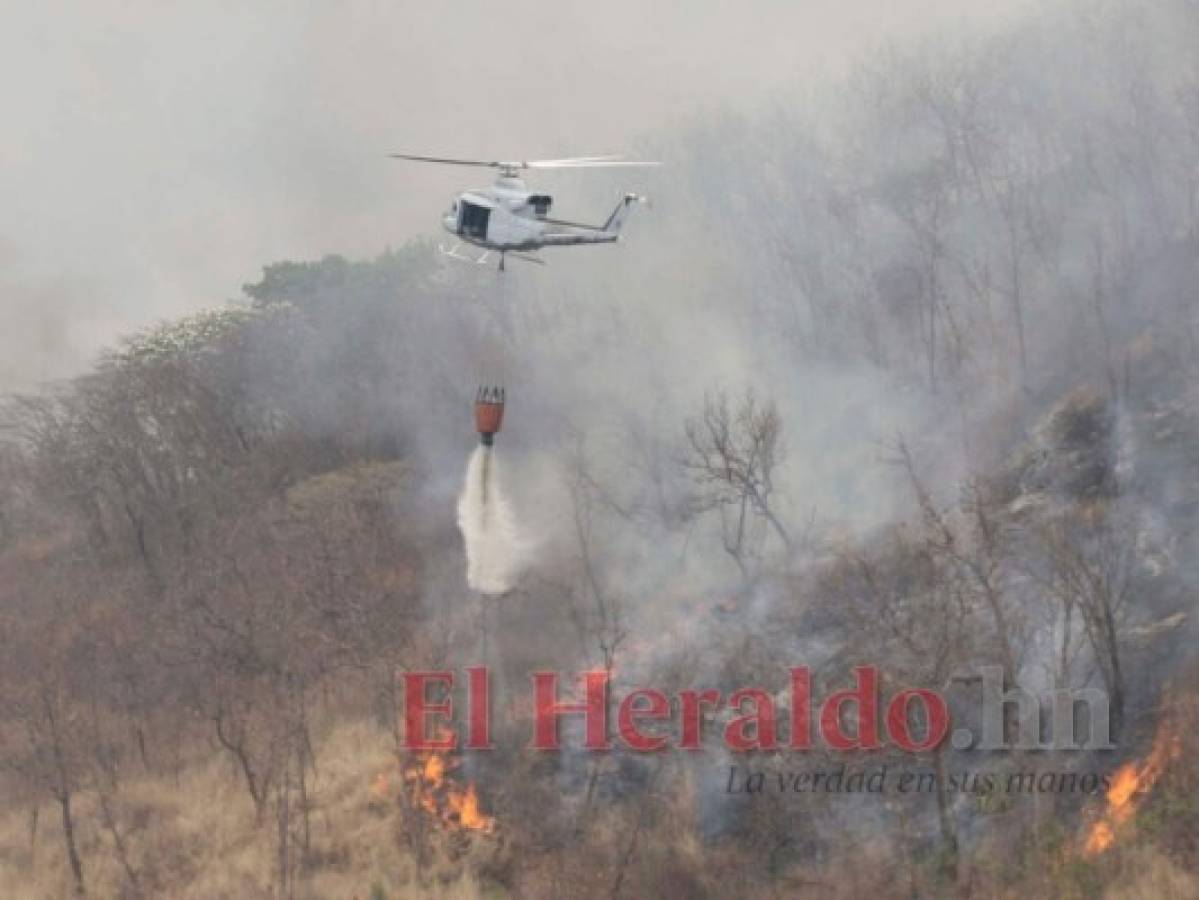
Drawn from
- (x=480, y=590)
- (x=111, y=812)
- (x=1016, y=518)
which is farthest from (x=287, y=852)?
(x=1016, y=518)

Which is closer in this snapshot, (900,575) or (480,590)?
(900,575)

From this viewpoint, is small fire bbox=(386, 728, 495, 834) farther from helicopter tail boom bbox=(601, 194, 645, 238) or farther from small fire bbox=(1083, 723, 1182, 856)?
helicopter tail boom bbox=(601, 194, 645, 238)

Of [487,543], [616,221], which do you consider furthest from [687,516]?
[616,221]

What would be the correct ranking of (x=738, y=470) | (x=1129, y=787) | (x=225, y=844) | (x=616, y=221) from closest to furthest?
(x=1129, y=787) → (x=225, y=844) → (x=616, y=221) → (x=738, y=470)

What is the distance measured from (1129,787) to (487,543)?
2241cm

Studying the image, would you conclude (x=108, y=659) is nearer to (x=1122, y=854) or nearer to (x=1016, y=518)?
(x=1016, y=518)

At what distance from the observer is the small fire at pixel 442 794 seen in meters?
28.3

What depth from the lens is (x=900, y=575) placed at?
3262cm

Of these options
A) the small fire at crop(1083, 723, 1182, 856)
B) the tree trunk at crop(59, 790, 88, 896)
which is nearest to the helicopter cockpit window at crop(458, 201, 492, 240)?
the tree trunk at crop(59, 790, 88, 896)

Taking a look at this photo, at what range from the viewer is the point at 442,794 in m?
29.3

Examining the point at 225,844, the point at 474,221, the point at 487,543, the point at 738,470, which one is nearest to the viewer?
the point at 225,844

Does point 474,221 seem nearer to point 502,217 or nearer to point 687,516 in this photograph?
point 502,217

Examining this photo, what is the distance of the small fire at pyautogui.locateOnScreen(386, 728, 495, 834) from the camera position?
28328mm

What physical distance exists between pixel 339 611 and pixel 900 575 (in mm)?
16972
